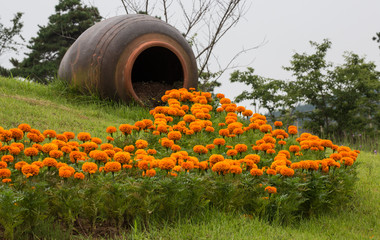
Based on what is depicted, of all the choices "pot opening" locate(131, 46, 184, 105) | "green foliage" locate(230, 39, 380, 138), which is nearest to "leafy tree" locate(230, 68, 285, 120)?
"green foliage" locate(230, 39, 380, 138)

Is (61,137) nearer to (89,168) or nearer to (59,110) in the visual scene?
(89,168)

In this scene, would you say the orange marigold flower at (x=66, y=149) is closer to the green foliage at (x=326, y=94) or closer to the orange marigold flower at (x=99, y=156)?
the orange marigold flower at (x=99, y=156)

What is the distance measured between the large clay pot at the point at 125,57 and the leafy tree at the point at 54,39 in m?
14.5

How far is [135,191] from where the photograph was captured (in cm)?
288

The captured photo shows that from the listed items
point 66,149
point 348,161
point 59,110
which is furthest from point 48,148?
point 59,110

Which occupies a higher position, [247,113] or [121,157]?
[247,113]

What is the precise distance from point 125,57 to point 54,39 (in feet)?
57.5

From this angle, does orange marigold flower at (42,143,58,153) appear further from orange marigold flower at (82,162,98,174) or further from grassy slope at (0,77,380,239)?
grassy slope at (0,77,380,239)

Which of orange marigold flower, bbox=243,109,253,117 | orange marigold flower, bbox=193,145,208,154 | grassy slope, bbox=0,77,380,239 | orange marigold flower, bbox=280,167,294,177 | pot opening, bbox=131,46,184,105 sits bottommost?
grassy slope, bbox=0,77,380,239

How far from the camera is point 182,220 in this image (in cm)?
300

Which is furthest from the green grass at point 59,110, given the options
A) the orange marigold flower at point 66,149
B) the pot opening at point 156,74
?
the orange marigold flower at point 66,149

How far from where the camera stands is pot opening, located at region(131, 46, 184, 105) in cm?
938

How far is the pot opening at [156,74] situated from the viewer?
369 inches

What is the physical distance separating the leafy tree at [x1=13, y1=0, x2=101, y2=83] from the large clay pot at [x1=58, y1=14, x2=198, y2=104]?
1446 centimetres
